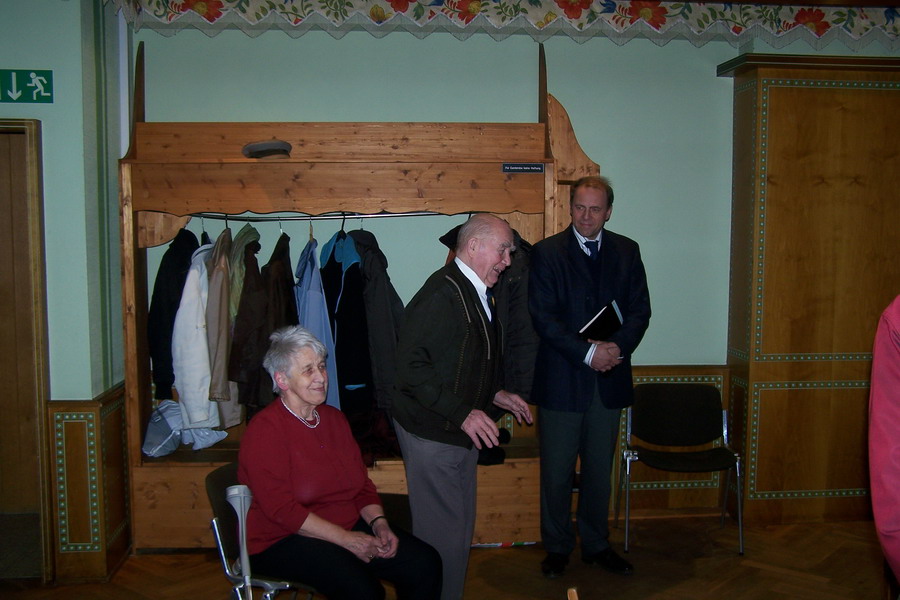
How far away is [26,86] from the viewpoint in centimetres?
306

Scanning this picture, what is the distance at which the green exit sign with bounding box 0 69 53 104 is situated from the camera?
10.0 feet

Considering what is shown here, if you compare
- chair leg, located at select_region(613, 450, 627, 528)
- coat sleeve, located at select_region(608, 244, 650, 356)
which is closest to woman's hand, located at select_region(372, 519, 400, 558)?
coat sleeve, located at select_region(608, 244, 650, 356)

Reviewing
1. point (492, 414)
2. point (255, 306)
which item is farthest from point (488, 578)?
point (255, 306)

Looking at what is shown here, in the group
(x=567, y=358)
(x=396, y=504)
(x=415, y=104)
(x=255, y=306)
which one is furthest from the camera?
(x=415, y=104)

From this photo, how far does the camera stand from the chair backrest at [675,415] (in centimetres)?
368

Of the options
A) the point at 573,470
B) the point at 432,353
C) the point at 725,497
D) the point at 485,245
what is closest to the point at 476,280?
the point at 485,245

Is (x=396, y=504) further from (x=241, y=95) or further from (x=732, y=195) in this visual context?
(x=732, y=195)

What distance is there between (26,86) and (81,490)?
5.60ft

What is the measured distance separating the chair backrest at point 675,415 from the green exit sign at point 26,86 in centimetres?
301

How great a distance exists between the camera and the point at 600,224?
3.19 meters

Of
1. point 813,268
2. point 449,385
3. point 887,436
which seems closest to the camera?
point 887,436

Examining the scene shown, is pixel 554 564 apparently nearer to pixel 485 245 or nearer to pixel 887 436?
pixel 485 245

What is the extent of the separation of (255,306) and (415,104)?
1.37 metres

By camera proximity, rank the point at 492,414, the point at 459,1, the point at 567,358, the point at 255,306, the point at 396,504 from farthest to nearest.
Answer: the point at 459,1 → the point at 255,306 → the point at 567,358 → the point at 492,414 → the point at 396,504
